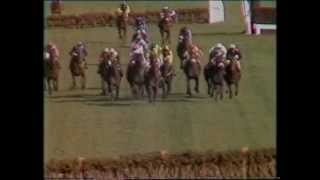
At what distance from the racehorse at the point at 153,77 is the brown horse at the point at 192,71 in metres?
0.10

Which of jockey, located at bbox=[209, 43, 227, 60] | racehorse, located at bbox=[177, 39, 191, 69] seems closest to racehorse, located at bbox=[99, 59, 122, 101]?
racehorse, located at bbox=[177, 39, 191, 69]

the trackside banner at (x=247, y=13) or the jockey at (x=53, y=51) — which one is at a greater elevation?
the trackside banner at (x=247, y=13)

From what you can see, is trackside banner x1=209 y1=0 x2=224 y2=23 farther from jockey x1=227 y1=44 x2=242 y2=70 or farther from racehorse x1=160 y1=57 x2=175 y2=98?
racehorse x1=160 y1=57 x2=175 y2=98

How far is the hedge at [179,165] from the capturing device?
226 cm

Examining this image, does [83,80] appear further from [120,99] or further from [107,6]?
[107,6]

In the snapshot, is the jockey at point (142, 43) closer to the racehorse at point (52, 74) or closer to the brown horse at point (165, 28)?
the brown horse at point (165, 28)

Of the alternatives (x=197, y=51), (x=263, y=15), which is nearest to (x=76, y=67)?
(x=197, y=51)

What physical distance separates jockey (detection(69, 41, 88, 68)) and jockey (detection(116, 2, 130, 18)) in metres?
0.18

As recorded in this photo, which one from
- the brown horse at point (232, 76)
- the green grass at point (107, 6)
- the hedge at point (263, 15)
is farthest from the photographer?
the brown horse at point (232, 76)

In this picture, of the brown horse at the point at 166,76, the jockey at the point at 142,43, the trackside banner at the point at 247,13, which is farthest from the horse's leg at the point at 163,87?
the trackside banner at the point at 247,13

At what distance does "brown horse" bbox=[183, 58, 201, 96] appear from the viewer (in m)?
2.30

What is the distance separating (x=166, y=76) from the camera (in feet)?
7.48
